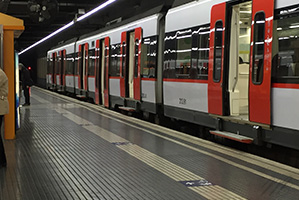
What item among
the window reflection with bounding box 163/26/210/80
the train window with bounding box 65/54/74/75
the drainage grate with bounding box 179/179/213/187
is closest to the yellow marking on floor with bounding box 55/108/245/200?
the drainage grate with bounding box 179/179/213/187

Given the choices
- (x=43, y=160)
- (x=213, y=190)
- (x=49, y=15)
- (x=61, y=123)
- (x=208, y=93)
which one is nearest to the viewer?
(x=213, y=190)

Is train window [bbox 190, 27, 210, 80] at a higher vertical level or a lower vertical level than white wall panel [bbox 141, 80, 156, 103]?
higher

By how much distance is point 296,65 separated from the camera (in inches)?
275

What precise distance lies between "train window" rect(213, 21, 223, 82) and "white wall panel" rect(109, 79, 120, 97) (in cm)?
730

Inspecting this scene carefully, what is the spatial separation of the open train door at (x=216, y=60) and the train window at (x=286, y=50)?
174 cm

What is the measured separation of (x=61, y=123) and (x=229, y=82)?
5290mm

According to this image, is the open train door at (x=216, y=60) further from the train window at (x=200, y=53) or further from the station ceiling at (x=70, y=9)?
the station ceiling at (x=70, y=9)

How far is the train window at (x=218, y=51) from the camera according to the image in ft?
30.2

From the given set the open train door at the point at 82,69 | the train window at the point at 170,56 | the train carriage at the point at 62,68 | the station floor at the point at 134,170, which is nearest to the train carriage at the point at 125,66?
the open train door at the point at 82,69

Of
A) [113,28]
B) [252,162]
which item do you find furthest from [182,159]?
[113,28]

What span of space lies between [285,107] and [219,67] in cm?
228

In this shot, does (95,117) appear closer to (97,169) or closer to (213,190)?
(97,169)

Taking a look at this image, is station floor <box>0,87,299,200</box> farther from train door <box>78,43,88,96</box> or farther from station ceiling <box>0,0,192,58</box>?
train door <box>78,43,88,96</box>

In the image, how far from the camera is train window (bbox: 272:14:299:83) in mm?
7004
